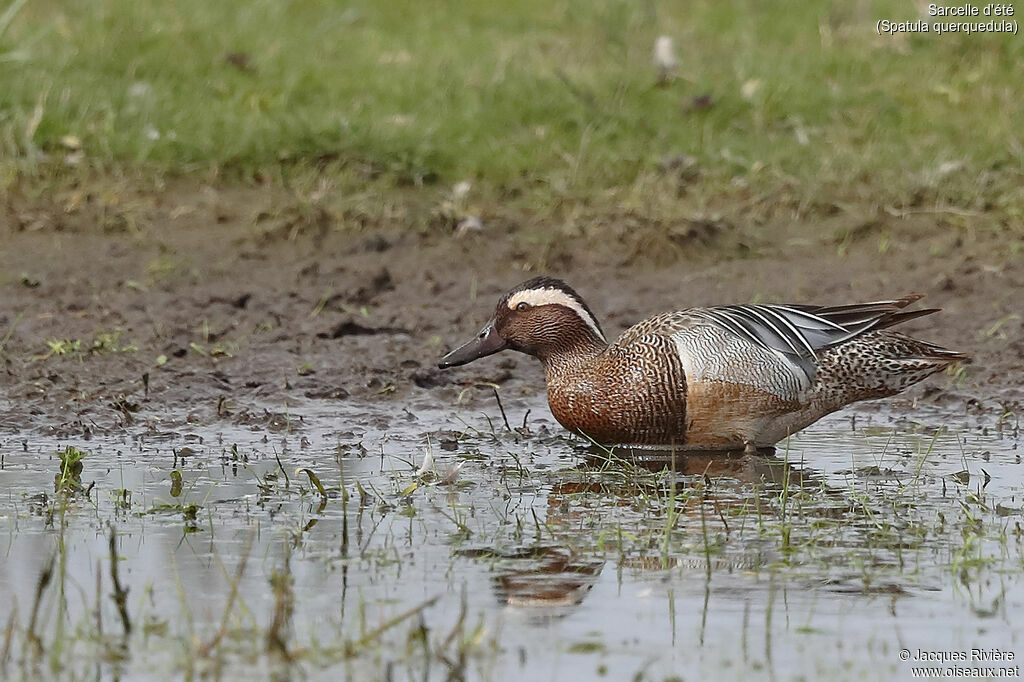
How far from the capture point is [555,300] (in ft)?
20.6

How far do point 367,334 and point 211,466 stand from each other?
82.7 inches

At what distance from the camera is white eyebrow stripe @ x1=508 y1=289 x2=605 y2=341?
247 inches

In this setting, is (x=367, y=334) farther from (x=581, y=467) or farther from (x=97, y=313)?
(x=581, y=467)

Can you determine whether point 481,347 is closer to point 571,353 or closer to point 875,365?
point 571,353

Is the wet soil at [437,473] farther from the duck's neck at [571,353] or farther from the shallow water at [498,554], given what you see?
the duck's neck at [571,353]

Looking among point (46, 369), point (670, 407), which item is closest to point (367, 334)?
point (46, 369)

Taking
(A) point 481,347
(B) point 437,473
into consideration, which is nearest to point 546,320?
(A) point 481,347

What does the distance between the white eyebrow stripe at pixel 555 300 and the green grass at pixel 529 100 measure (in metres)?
2.45

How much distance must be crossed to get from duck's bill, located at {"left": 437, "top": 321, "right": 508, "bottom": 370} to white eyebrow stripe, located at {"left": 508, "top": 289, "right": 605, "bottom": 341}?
0.18 meters

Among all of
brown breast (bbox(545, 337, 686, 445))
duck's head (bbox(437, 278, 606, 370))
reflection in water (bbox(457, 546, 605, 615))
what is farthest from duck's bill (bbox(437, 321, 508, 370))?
reflection in water (bbox(457, 546, 605, 615))

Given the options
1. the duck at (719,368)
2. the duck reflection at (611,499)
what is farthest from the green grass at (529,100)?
the duck reflection at (611,499)

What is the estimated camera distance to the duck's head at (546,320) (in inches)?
247

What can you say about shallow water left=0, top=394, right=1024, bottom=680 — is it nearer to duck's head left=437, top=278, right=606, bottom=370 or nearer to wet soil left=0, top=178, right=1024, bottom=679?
wet soil left=0, top=178, right=1024, bottom=679

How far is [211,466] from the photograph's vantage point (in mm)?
5605
